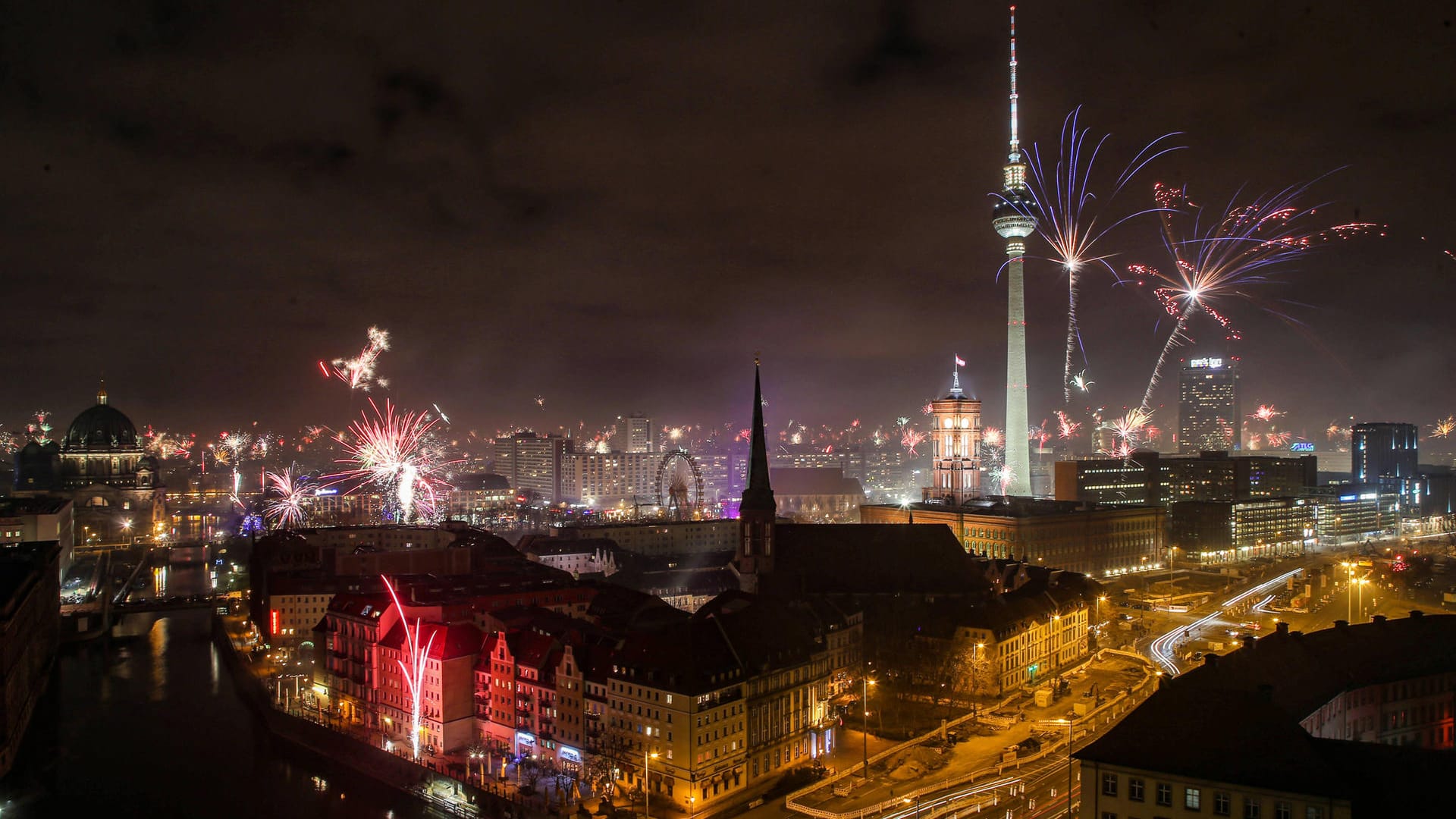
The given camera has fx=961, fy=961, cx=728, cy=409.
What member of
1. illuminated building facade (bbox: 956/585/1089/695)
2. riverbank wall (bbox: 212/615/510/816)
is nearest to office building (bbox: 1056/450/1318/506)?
illuminated building facade (bbox: 956/585/1089/695)

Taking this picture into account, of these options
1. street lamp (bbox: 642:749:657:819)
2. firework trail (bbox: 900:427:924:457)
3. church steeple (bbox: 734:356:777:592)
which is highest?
firework trail (bbox: 900:427:924:457)

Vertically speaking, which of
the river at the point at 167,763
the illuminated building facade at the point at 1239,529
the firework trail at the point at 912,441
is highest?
the firework trail at the point at 912,441

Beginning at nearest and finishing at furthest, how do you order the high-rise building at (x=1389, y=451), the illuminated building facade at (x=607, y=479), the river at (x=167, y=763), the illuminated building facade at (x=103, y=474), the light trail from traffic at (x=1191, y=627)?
1. the river at (x=167, y=763)
2. the light trail from traffic at (x=1191, y=627)
3. the illuminated building facade at (x=103, y=474)
4. the high-rise building at (x=1389, y=451)
5. the illuminated building facade at (x=607, y=479)

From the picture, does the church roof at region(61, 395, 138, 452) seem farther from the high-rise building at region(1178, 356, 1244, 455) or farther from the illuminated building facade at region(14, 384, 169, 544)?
the high-rise building at region(1178, 356, 1244, 455)

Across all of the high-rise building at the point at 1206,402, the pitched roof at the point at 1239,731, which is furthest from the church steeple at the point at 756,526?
the high-rise building at the point at 1206,402

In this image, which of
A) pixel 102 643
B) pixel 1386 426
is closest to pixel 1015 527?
pixel 102 643

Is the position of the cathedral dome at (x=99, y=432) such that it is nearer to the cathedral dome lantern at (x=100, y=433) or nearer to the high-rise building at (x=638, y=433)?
the cathedral dome lantern at (x=100, y=433)

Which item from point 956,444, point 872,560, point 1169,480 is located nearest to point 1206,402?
point 1169,480

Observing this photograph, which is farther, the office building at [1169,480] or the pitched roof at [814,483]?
the pitched roof at [814,483]
